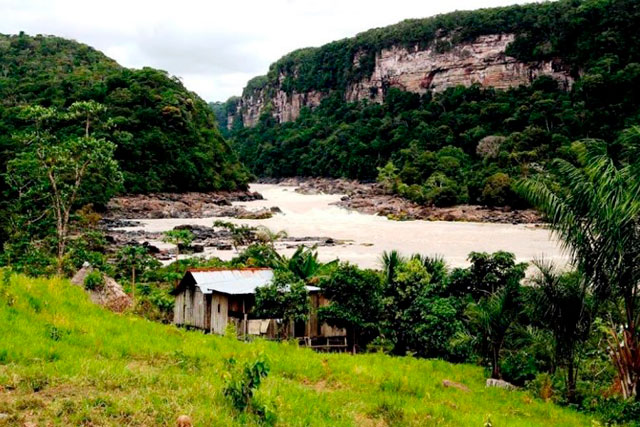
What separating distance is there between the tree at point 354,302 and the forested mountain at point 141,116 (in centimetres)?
4973

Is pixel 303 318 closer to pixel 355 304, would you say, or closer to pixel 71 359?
pixel 355 304

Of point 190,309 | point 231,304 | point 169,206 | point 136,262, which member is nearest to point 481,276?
point 231,304

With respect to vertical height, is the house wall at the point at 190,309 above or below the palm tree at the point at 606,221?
below

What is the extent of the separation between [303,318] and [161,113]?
2404 inches

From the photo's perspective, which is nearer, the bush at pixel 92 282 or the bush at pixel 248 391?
the bush at pixel 248 391

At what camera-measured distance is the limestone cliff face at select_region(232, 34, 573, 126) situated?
92069 millimetres

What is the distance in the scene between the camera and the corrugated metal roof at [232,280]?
51.3 ft

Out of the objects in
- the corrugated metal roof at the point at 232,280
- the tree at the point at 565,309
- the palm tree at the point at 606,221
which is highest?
the palm tree at the point at 606,221

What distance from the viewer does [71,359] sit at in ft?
20.6

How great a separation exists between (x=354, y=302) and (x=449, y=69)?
9398cm

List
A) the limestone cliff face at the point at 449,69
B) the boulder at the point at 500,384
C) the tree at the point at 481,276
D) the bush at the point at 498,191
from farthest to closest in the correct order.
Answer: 1. the limestone cliff face at the point at 449,69
2. the bush at the point at 498,191
3. the tree at the point at 481,276
4. the boulder at the point at 500,384

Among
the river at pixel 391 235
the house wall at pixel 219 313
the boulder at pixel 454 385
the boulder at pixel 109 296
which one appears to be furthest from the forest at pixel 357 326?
the river at pixel 391 235

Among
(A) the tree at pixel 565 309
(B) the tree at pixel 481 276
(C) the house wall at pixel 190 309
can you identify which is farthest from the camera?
(C) the house wall at pixel 190 309

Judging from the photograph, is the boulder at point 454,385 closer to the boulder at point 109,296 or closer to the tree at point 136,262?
the boulder at point 109,296
